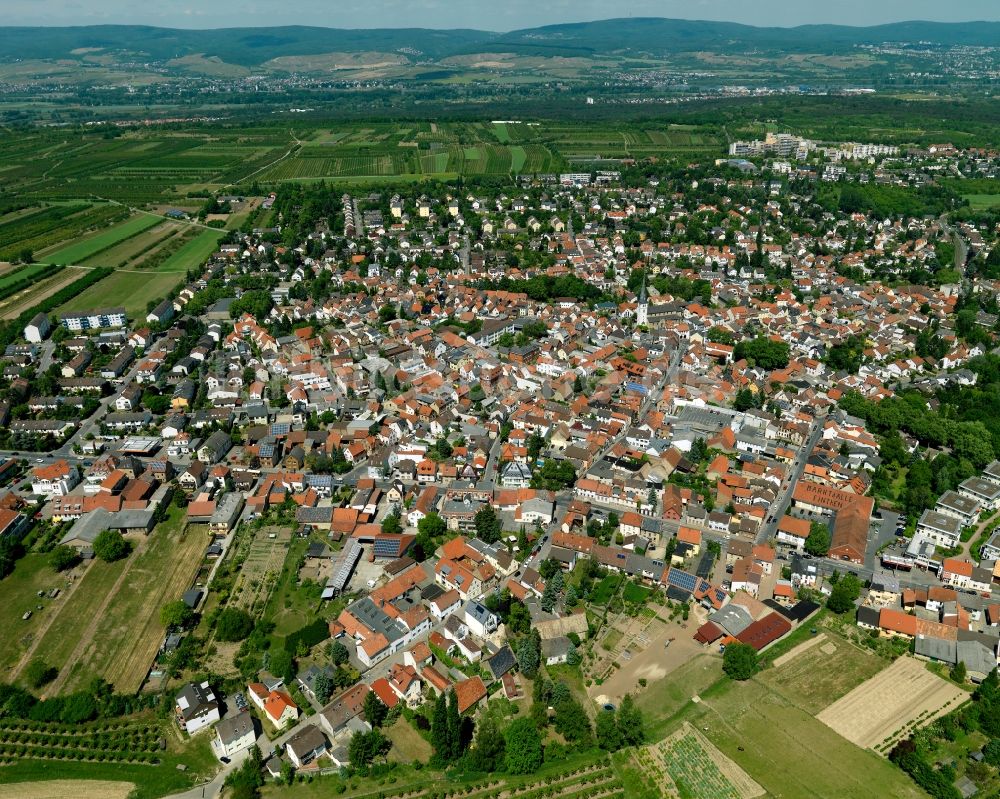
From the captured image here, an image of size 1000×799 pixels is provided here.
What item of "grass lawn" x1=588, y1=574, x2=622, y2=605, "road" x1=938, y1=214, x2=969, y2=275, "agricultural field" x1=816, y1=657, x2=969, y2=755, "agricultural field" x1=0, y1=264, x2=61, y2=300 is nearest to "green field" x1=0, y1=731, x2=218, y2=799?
"grass lawn" x1=588, y1=574, x2=622, y2=605

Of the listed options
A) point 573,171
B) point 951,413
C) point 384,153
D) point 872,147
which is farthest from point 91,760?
point 872,147

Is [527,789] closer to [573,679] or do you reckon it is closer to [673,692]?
[573,679]

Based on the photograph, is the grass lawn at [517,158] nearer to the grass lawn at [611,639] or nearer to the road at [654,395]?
the road at [654,395]

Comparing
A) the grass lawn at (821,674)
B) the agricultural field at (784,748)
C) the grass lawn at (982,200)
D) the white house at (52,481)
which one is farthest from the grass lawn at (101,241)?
the grass lawn at (982,200)

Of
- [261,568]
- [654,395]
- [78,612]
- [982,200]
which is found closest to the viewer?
[78,612]

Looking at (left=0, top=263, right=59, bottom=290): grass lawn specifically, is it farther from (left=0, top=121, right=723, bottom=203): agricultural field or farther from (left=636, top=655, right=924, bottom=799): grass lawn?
(left=636, top=655, right=924, bottom=799): grass lawn

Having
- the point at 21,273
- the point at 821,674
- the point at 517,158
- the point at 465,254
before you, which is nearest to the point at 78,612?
the point at 821,674
